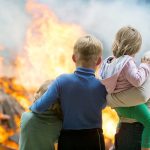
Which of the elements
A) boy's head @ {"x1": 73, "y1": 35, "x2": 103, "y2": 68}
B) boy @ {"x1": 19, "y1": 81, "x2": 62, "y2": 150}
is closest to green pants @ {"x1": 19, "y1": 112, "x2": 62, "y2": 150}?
boy @ {"x1": 19, "y1": 81, "x2": 62, "y2": 150}

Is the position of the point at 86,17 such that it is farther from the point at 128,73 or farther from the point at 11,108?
the point at 128,73

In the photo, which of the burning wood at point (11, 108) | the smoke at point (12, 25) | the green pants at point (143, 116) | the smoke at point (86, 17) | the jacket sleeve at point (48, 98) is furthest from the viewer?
the smoke at point (12, 25)

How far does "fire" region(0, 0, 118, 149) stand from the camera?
365 cm

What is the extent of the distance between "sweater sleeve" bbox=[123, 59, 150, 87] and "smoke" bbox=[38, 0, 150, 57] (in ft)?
5.35

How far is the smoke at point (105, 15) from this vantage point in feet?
Result: 11.5

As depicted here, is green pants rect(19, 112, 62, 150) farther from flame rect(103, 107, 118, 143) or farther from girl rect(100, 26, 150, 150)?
flame rect(103, 107, 118, 143)

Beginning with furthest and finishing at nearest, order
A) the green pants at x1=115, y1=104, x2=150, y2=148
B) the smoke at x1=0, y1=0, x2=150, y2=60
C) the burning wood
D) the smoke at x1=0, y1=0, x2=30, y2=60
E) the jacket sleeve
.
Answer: the smoke at x1=0, y1=0, x2=30, y2=60, the smoke at x1=0, y1=0, x2=150, y2=60, the burning wood, the green pants at x1=115, y1=104, x2=150, y2=148, the jacket sleeve

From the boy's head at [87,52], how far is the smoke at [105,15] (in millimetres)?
1676

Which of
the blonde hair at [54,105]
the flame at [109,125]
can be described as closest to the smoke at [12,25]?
the flame at [109,125]

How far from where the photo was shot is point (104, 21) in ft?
11.7

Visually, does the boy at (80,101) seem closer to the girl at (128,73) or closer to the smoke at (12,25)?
the girl at (128,73)

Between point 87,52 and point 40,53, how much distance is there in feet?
6.32

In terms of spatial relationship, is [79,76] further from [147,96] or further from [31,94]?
[31,94]

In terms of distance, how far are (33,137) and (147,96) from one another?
587 millimetres
